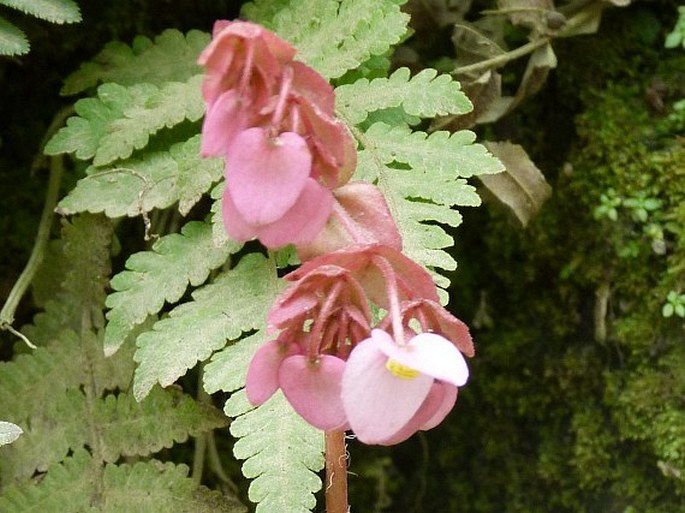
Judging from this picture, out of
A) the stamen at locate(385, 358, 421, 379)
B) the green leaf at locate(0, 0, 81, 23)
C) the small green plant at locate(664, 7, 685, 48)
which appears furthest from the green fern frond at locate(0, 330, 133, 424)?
the small green plant at locate(664, 7, 685, 48)

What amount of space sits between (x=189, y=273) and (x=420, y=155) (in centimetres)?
36

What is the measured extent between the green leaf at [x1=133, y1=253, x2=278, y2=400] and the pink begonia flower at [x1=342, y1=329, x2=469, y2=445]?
0.54 meters

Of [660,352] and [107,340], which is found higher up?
[107,340]

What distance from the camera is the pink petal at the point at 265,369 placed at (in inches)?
26.0

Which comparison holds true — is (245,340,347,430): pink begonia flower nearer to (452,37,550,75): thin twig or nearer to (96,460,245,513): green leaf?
(96,460,245,513): green leaf

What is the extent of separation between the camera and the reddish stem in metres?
0.75

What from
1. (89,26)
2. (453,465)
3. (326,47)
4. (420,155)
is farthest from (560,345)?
(89,26)

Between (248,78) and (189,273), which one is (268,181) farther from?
(189,273)

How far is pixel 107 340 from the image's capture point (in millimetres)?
1157

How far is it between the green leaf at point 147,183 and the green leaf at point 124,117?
4 centimetres

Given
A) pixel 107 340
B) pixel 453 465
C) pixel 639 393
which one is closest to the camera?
pixel 107 340

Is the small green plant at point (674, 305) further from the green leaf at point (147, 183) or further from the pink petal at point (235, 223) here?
the pink petal at point (235, 223)

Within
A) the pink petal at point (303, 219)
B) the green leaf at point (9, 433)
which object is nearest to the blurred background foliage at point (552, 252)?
the green leaf at point (9, 433)

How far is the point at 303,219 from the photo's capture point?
2.12 feet
